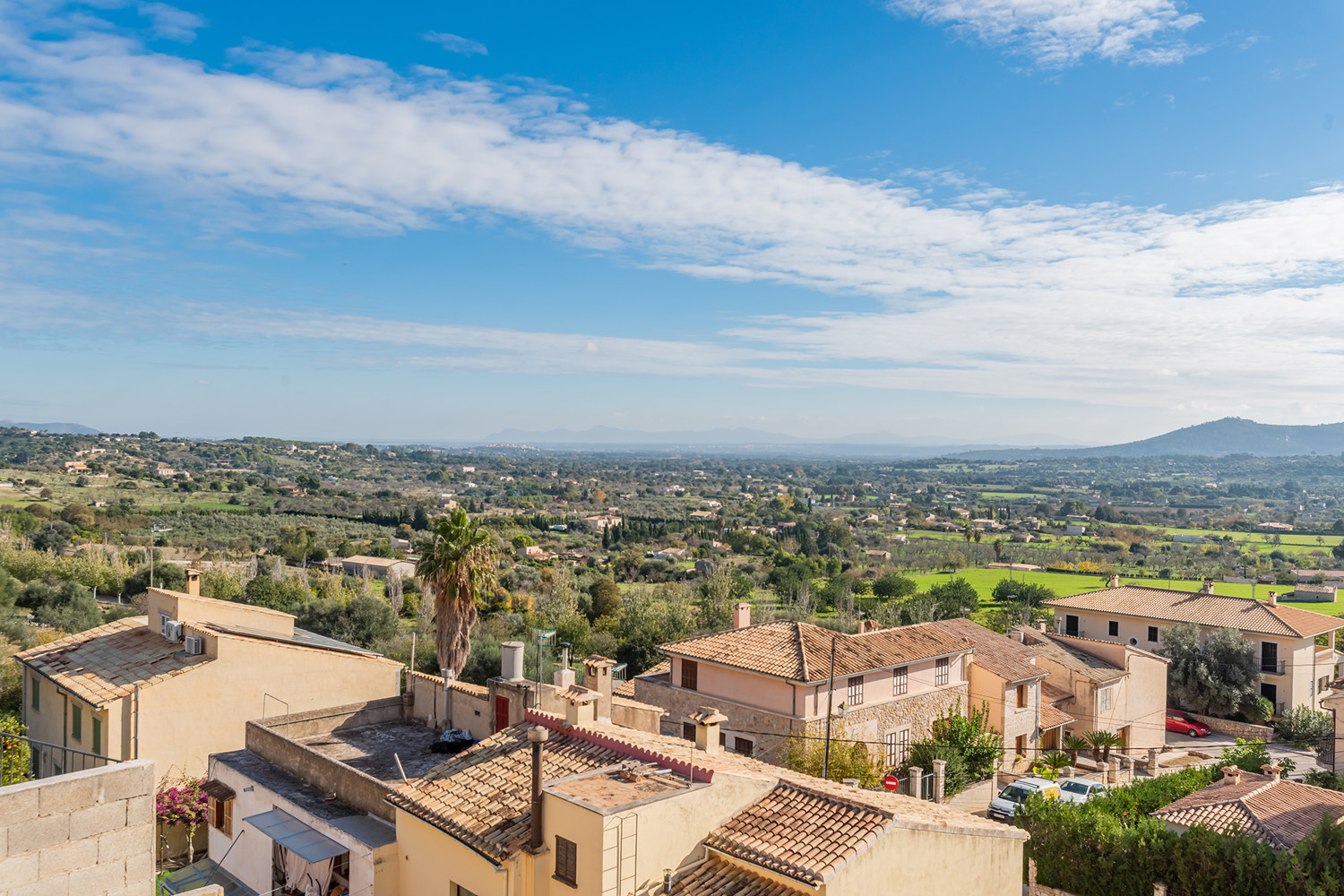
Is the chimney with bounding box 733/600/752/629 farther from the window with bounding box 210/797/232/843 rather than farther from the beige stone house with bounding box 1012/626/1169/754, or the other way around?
the window with bounding box 210/797/232/843

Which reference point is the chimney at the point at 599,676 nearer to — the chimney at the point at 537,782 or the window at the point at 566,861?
the chimney at the point at 537,782

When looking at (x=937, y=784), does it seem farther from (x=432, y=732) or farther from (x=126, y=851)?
(x=126, y=851)

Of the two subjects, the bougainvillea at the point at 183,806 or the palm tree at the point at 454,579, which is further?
the palm tree at the point at 454,579

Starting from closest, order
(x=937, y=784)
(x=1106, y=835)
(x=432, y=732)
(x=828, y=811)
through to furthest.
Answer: (x=828, y=811) → (x=1106, y=835) → (x=432, y=732) → (x=937, y=784)

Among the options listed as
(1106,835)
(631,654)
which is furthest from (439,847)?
(631,654)

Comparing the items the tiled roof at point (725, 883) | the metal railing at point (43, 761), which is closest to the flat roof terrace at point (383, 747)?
the metal railing at point (43, 761)

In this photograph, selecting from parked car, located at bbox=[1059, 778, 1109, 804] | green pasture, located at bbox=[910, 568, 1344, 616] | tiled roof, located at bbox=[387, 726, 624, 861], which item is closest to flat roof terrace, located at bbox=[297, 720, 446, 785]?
tiled roof, located at bbox=[387, 726, 624, 861]
